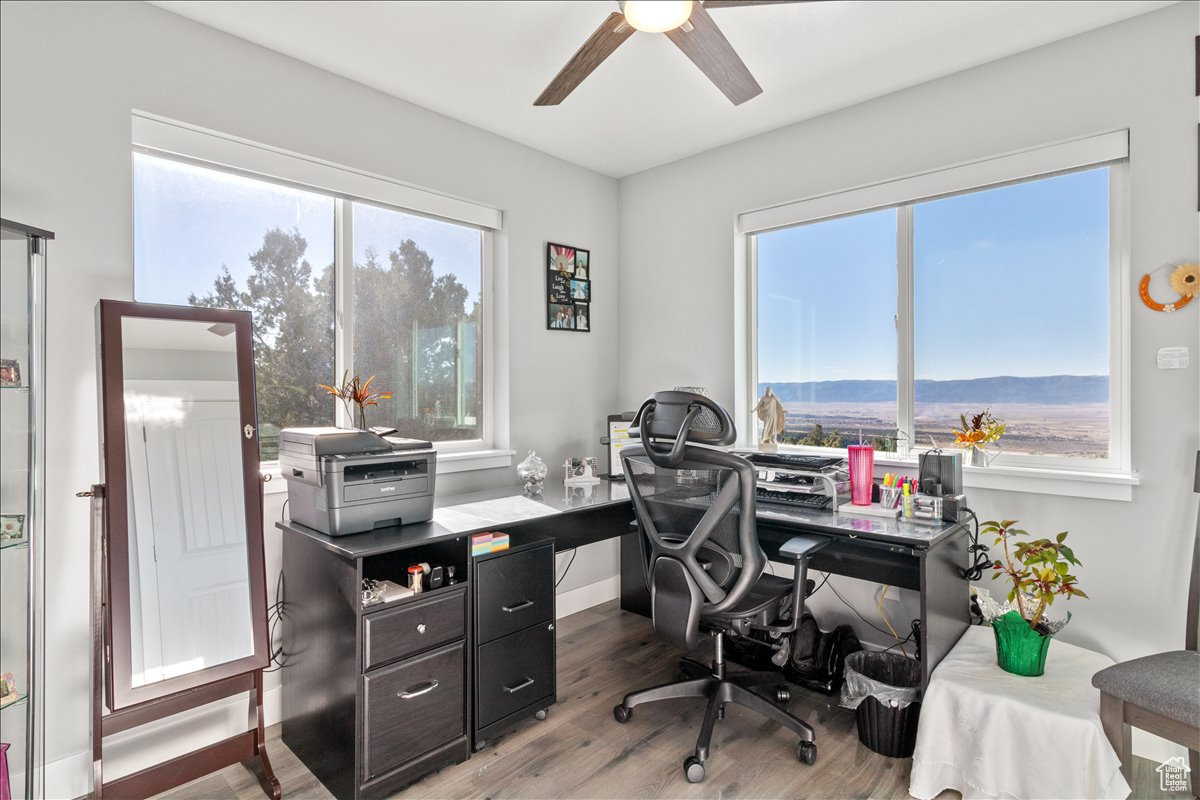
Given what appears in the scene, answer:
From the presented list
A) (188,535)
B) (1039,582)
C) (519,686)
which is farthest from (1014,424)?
(188,535)

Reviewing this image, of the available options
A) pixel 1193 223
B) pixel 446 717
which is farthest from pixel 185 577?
pixel 1193 223

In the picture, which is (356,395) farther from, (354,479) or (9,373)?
(9,373)

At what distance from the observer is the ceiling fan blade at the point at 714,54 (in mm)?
1699

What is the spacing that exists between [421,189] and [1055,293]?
8.97 feet

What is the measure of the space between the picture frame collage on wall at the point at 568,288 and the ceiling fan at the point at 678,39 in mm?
1311

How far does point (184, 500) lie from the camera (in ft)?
6.21

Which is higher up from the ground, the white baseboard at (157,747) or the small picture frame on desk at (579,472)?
the small picture frame on desk at (579,472)

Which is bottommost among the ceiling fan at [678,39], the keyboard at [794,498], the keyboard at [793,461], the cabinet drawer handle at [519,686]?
the cabinet drawer handle at [519,686]

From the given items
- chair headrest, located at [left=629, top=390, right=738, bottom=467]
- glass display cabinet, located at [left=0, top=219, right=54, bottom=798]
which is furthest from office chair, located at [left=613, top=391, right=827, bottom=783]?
glass display cabinet, located at [left=0, top=219, right=54, bottom=798]

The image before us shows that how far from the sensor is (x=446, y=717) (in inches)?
80.2

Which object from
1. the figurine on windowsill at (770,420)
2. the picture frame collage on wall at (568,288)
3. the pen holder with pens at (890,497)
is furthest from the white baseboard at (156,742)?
the pen holder with pens at (890,497)

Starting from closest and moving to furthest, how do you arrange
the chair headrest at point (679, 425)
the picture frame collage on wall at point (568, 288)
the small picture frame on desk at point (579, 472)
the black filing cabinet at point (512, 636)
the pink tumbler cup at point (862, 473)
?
1. the chair headrest at point (679, 425)
2. the black filing cabinet at point (512, 636)
3. the pink tumbler cup at point (862, 473)
4. the small picture frame on desk at point (579, 472)
5. the picture frame collage on wall at point (568, 288)

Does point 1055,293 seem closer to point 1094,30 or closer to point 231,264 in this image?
point 1094,30

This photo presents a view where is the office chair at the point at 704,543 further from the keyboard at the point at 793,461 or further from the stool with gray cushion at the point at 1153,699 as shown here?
the stool with gray cushion at the point at 1153,699
